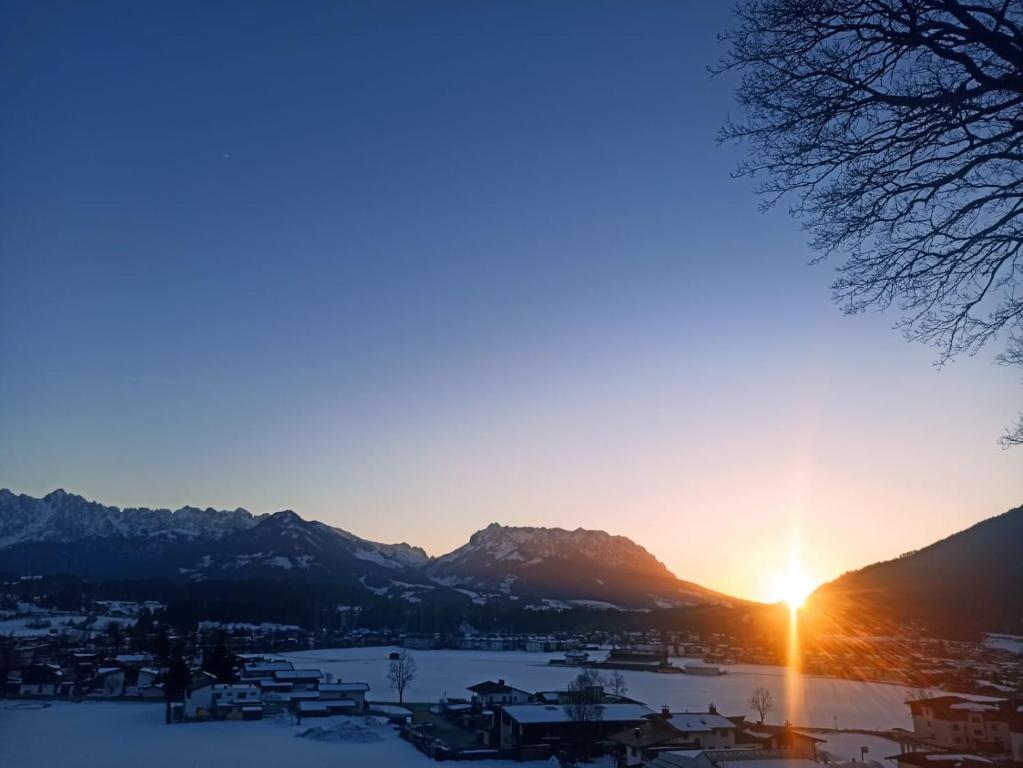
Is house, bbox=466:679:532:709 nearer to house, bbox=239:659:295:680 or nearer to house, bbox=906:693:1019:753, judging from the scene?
house, bbox=239:659:295:680

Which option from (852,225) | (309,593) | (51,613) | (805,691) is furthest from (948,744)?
(309,593)

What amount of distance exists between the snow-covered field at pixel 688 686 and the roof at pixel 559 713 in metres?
5.14

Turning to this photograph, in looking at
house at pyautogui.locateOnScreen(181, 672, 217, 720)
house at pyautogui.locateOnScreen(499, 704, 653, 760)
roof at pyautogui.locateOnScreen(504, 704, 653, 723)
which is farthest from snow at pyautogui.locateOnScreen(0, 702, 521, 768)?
roof at pyautogui.locateOnScreen(504, 704, 653, 723)

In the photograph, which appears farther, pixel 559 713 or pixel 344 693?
pixel 344 693

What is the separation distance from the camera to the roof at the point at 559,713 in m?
21.6

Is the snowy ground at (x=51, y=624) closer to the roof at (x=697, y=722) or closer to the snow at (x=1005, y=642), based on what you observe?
the roof at (x=697, y=722)

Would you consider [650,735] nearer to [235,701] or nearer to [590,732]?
[590,732]

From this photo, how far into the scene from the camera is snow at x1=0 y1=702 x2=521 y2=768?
55.7ft

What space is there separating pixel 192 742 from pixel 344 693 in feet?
33.7

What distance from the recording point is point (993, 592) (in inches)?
2343

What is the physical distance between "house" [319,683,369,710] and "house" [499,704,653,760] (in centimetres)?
879

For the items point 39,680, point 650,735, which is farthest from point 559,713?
point 39,680

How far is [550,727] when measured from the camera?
21.4m

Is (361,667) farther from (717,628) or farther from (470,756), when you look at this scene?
(717,628)
